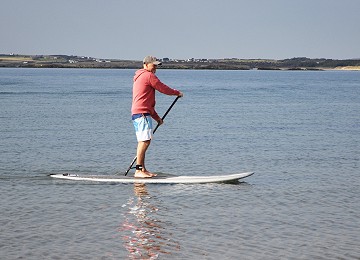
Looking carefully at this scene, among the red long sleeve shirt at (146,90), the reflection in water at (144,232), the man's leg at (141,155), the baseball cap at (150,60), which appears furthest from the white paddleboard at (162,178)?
the baseball cap at (150,60)

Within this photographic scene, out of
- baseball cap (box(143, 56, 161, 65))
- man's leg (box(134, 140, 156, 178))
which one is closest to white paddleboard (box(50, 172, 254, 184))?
man's leg (box(134, 140, 156, 178))

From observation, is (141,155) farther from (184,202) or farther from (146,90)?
(184,202)

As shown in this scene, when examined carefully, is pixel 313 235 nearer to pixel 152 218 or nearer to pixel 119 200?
pixel 152 218

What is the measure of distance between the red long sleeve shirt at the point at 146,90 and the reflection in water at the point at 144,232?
2.36 m

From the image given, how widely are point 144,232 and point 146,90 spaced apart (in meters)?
4.76

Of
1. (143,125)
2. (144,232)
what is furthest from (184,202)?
(143,125)

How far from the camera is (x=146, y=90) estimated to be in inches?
587

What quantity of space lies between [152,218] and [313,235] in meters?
2.72

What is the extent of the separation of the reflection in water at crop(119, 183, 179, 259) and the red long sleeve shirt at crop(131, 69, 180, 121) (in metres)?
2.36

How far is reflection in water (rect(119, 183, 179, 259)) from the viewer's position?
32.0 feet

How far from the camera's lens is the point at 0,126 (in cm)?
2912

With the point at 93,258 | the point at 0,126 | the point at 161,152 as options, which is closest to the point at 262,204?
the point at 93,258

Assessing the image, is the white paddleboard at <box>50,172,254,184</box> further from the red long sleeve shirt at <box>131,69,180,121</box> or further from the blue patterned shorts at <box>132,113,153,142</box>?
the red long sleeve shirt at <box>131,69,180,121</box>

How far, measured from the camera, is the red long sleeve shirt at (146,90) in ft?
48.5
